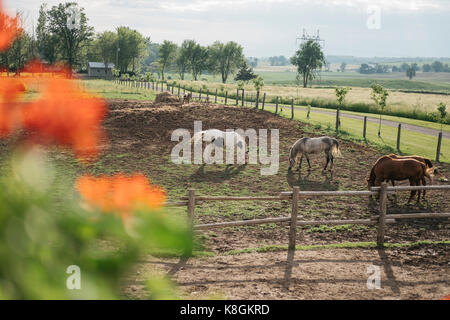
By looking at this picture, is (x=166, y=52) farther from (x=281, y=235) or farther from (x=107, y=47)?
(x=281, y=235)

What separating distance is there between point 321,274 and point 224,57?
99.3 meters

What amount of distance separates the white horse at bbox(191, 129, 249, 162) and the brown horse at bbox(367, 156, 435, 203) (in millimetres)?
5963

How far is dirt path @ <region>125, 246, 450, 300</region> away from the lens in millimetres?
6023

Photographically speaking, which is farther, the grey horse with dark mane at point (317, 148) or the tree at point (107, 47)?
the tree at point (107, 47)

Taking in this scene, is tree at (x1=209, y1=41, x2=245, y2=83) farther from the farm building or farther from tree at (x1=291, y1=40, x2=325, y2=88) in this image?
the farm building

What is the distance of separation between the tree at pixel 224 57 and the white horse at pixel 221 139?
87.1 m

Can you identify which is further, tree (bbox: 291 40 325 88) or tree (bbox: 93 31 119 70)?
tree (bbox: 291 40 325 88)

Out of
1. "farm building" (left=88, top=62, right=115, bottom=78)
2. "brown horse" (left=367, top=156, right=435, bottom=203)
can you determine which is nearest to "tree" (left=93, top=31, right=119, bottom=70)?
"farm building" (left=88, top=62, right=115, bottom=78)

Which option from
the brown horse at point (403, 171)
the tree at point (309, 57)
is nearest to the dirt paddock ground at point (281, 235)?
the brown horse at point (403, 171)

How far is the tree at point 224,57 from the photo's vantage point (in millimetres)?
102812

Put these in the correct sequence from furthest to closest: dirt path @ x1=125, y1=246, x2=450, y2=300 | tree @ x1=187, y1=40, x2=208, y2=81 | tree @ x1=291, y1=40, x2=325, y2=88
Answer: tree @ x1=187, y1=40, x2=208, y2=81 < tree @ x1=291, y1=40, x2=325, y2=88 < dirt path @ x1=125, y1=246, x2=450, y2=300

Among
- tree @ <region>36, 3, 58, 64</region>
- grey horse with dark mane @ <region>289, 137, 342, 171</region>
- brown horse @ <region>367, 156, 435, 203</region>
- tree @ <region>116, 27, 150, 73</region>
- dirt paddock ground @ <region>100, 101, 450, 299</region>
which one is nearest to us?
tree @ <region>36, 3, 58, 64</region>

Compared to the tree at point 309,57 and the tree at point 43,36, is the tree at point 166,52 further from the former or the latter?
the tree at point 43,36

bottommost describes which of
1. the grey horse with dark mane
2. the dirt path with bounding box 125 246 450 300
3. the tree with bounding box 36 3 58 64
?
the dirt path with bounding box 125 246 450 300
